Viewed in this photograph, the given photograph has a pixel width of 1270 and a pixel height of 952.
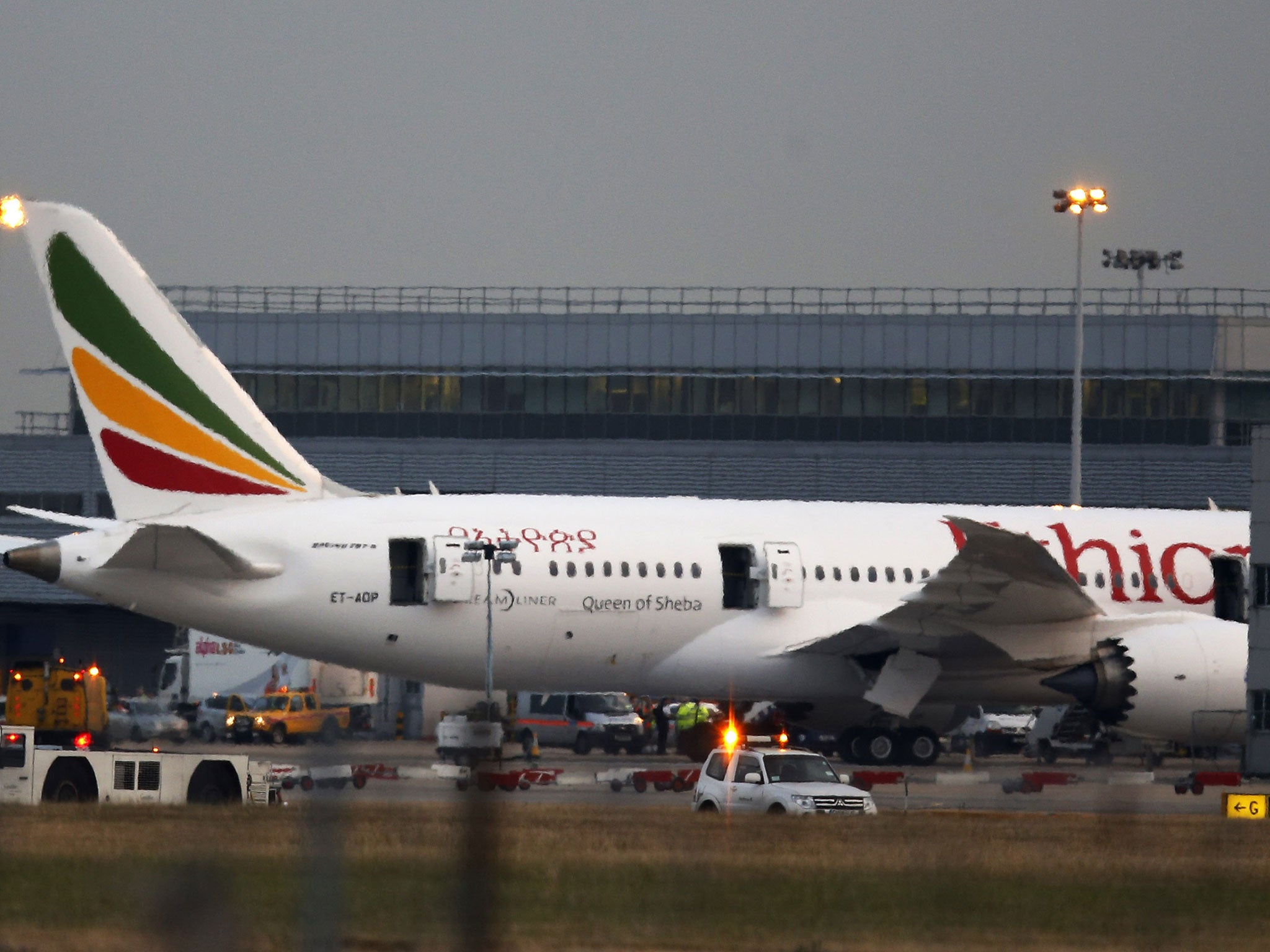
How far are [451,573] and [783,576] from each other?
5939 mm

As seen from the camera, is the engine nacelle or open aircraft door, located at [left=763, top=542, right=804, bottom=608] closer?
the engine nacelle

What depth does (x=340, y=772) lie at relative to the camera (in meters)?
9.20

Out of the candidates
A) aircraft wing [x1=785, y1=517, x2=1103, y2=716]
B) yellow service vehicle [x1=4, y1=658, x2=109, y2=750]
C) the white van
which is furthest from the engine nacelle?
yellow service vehicle [x1=4, y1=658, x2=109, y2=750]

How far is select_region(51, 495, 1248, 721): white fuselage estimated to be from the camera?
106ft

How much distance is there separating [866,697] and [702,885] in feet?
64.0

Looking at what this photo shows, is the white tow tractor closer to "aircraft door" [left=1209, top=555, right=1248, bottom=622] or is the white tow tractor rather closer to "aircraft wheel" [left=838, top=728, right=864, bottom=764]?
"aircraft wheel" [left=838, top=728, right=864, bottom=764]

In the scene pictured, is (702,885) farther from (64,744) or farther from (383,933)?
(64,744)

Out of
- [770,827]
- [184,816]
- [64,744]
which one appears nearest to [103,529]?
[64,744]

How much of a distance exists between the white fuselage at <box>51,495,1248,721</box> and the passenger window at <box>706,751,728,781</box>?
7444 mm

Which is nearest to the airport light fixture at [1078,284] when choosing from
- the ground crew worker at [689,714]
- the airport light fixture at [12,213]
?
the ground crew worker at [689,714]

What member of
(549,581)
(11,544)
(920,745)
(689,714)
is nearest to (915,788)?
(920,745)

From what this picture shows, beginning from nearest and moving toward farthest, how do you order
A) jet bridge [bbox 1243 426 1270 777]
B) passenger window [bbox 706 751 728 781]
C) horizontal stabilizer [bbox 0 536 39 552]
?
1. passenger window [bbox 706 751 728 781]
2. jet bridge [bbox 1243 426 1270 777]
3. horizontal stabilizer [bbox 0 536 39 552]

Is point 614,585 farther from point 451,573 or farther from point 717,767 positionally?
point 717,767

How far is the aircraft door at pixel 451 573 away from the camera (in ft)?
108
